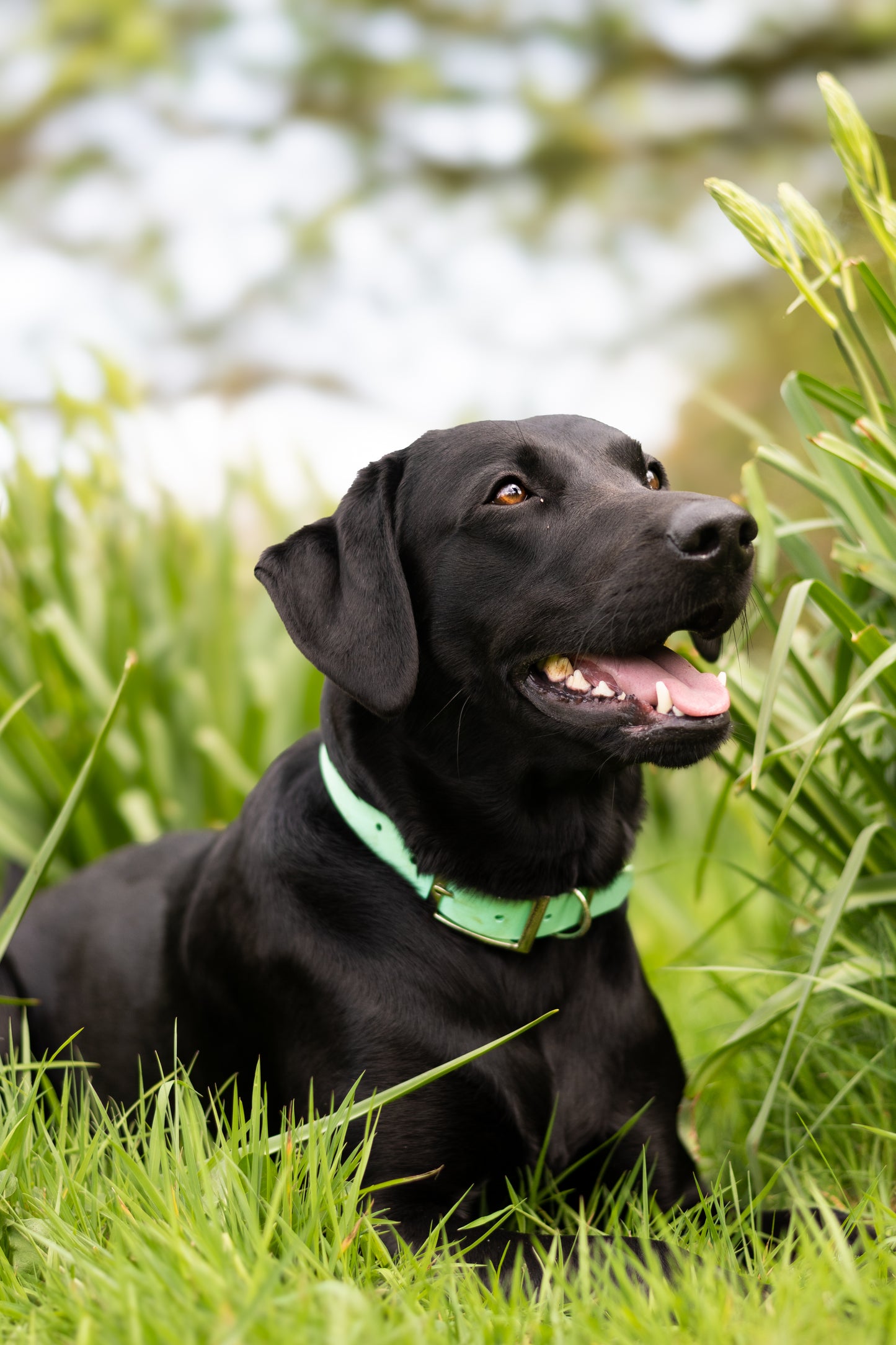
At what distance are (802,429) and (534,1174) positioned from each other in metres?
1.30

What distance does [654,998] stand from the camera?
212 cm

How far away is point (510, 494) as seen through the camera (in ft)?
6.69

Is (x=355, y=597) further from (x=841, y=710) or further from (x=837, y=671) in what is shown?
(x=837, y=671)

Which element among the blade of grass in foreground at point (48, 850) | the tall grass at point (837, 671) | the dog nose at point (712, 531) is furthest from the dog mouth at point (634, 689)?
the blade of grass in foreground at point (48, 850)

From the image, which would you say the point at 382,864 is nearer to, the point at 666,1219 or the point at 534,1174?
the point at 534,1174

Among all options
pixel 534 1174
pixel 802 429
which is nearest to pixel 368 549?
pixel 802 429

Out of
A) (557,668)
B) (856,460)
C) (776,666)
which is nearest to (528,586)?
(557,668)

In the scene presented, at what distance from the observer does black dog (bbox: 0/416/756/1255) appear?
1.82 m

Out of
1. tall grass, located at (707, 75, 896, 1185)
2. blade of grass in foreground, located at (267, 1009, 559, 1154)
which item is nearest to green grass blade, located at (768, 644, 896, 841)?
tall grass, located at (707, 75, 896, 1185)

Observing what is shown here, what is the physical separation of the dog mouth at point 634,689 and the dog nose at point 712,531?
8.4 inches

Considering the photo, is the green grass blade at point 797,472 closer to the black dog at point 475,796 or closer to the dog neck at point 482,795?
the black dog at point 475,796

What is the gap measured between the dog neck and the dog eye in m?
0.33

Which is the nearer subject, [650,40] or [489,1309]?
[489,1309]

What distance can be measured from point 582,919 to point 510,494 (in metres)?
0.71
